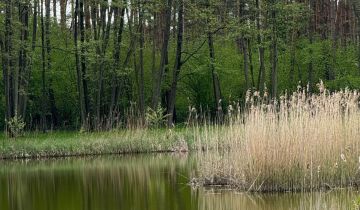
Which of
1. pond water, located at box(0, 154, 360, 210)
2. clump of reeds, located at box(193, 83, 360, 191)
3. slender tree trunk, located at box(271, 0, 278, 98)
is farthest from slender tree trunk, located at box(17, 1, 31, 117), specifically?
clump of reeds, located at box(193, 83, 360, 191)

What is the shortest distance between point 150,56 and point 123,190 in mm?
18613

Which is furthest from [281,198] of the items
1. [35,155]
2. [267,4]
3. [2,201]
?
[267,4]

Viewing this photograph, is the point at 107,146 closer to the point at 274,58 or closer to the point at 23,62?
the point at 23,62

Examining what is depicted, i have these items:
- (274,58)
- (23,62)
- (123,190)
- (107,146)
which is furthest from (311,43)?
(123,190)

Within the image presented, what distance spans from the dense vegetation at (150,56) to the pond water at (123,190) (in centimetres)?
562

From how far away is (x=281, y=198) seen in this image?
27.6 feet

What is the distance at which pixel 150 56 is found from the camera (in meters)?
28.7

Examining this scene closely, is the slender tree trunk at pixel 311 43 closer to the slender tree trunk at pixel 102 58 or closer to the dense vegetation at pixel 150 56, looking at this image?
the dense vegetation at pixel 150 56

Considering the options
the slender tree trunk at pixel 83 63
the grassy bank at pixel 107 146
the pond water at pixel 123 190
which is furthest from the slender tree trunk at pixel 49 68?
the pond water at pixel 123 190

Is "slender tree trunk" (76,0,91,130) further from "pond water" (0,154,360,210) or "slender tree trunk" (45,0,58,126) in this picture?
"pond water" (0,154,360,210)

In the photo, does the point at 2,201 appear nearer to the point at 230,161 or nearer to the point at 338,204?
the point at 230,161

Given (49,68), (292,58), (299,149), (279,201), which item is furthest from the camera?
(292,58)

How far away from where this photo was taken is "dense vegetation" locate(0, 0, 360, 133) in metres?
22.7

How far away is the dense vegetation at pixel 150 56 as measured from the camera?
22.7m
